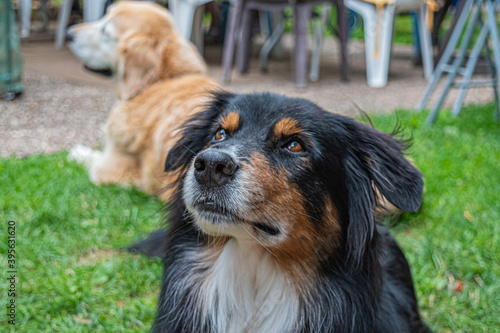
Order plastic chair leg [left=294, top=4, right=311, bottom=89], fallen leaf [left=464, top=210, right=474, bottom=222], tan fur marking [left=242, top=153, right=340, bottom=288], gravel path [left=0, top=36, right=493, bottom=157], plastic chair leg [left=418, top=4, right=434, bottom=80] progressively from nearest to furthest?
1. tan fur marking [left=242, top=153, right=340, bottom=288]
2. fallen leaf [left=464, top=210, right=474, bottom=222]
3. gravel path [left=0, top=36, right=493, bottom=157]
4. plastic chair leg [left=294, top=4, right=311, bottom=89]
5. plastic chair leg [left=418, top=4, right=434, bottom=80]

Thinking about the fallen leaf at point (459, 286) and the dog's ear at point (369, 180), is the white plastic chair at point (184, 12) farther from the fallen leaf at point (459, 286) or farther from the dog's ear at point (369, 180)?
the dog's ear at point (369, 180)

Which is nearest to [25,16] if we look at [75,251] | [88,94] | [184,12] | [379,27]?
[184,12]

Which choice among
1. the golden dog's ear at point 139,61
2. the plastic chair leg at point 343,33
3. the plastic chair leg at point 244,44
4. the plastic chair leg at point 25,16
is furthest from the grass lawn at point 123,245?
the plastic chair leg at point 25,16

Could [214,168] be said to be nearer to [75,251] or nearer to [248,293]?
[248,293]

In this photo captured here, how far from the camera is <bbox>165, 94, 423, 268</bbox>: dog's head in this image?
198 centimetres

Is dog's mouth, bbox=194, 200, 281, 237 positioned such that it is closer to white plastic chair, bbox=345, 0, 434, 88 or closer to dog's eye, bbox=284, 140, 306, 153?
dog's eye, bbox=284, 140, 306, 153

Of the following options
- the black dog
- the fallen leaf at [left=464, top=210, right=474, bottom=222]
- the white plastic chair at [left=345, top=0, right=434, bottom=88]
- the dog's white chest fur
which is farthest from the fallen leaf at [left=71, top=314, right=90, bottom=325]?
the white plastic chair at [left=345, top=0, right=434, bottom=88]

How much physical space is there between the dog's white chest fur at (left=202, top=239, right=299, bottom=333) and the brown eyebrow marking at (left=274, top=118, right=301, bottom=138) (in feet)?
1.59

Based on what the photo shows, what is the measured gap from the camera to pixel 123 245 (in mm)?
3650

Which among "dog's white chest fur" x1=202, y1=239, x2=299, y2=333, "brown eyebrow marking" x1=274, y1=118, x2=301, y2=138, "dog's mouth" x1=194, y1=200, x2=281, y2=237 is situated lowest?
"dog's white chest fur" x1=202, y1=239, x2=299, y2=333

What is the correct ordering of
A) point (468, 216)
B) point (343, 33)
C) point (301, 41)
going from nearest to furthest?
point (468, 216)
point (301, 41)
point (343, 33)

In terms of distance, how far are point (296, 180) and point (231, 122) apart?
0.40m

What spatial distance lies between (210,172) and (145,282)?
1.54 metres

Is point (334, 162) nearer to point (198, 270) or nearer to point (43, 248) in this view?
point (198, 270)
